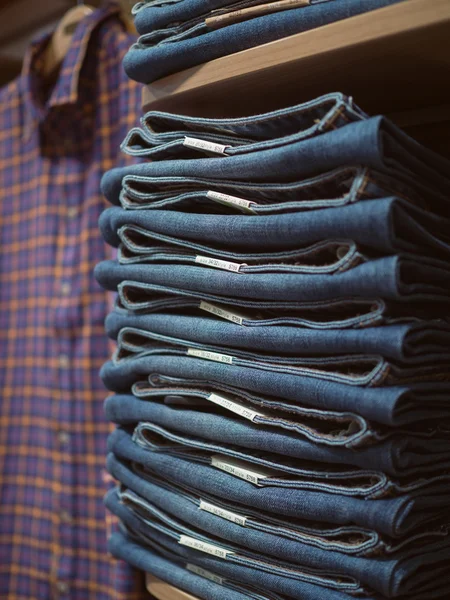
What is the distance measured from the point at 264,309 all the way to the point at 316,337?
0.23ft

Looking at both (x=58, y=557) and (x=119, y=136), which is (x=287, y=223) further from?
(x=58, y=557)

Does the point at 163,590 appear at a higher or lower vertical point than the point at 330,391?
lower

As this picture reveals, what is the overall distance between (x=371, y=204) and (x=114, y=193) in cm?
33

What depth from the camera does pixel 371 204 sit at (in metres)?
0.43

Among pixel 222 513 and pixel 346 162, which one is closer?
pixel 346 162

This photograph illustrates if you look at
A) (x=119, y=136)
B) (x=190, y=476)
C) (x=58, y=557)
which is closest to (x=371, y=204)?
(x=190, y=476)

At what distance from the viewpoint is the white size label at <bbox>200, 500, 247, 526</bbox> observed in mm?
541

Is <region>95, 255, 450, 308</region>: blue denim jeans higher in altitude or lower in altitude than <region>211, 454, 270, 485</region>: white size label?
higher

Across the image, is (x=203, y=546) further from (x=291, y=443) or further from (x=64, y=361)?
(x=64, y=361)

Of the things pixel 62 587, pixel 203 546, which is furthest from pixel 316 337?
pixel 62 587

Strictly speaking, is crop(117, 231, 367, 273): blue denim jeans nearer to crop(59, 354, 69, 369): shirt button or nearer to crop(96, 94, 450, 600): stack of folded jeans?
crop(96, 94, 450, 600): stack of folded jeans

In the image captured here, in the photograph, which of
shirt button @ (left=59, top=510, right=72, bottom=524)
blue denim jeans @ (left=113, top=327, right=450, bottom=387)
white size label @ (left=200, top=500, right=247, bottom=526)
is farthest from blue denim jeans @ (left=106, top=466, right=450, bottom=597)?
shirt button @ (left=59, top=510, right=72, bottom=524)

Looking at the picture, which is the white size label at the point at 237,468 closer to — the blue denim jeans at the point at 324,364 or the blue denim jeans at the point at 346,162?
the blue denim jeans at the point at 324,364

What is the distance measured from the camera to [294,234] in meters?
0.49
